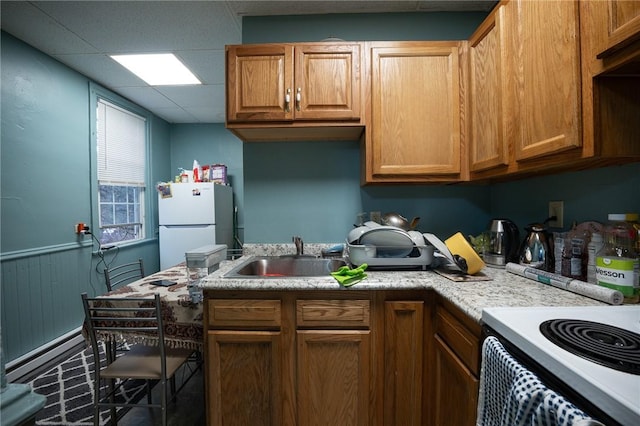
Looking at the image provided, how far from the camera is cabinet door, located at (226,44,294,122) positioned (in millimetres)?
1632

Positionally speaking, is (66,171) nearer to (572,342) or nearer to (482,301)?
(482,301)

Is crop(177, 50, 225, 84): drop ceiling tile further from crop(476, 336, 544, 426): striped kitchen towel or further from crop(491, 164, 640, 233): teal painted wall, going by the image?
crop(476, 336, 544, 426): striped kitchen towel

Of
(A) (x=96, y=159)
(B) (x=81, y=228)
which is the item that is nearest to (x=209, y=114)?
(A) (x=96, y=159)

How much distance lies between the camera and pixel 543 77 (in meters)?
1.05

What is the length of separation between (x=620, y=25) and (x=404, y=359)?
4.36 feet

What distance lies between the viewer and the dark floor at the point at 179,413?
1.60 m

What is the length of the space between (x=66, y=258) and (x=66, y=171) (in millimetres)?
772

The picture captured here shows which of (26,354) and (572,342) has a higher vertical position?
(572,342)

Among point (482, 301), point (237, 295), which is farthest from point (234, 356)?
point (482, 301)

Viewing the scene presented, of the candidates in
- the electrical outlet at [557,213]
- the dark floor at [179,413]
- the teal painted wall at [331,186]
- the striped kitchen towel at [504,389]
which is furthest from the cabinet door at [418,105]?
the dark floor at [179,413]

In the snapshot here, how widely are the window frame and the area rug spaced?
1277mm

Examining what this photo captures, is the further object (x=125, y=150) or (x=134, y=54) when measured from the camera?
(x=125, y=150)

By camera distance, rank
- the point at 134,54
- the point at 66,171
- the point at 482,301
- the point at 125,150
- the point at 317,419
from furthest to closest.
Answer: the point at 125,150 → the point at 66,171 → the point at 134,54 → the point at 317,419 → the point at 482,301

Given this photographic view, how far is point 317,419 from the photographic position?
1282 mm
